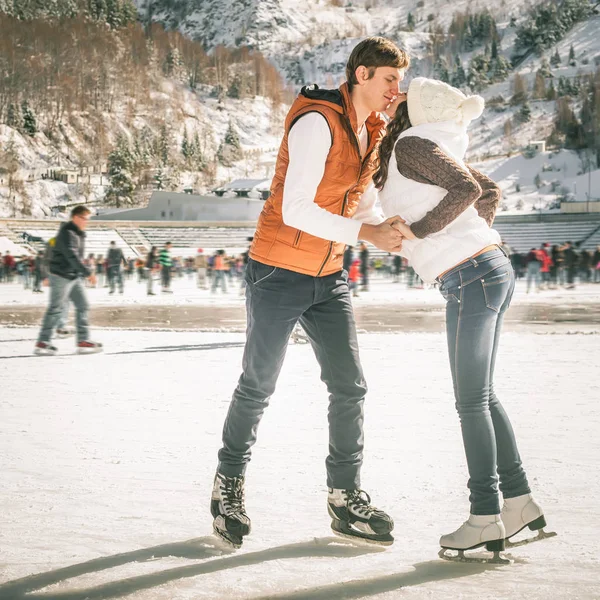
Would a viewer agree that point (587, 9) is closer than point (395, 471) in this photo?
No

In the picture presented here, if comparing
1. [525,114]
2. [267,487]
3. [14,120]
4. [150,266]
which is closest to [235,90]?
[14,120]

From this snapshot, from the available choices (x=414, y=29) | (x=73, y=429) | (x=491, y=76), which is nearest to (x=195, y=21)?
(x=414, y=29)

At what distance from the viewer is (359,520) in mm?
2547

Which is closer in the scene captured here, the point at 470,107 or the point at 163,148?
the point at 470,107

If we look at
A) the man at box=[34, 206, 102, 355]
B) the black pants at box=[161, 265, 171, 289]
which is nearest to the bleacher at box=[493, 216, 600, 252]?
the black pants at box=[161, 265, 171, 289]

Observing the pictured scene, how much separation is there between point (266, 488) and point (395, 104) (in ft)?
4.60

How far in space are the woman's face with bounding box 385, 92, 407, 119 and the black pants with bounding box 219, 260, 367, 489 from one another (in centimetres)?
52

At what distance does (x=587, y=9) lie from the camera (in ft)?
533

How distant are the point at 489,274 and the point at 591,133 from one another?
118 meters

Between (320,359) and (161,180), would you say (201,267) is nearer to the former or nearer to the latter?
(320,359)

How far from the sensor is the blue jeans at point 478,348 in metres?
2.48

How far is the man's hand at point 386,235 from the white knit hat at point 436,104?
0.30m

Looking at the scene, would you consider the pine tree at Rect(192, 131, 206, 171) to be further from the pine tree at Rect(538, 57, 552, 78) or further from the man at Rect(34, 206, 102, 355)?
the man at Rect(34, 206, 102, 355)

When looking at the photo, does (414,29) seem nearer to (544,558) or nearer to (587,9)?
(587,9)
